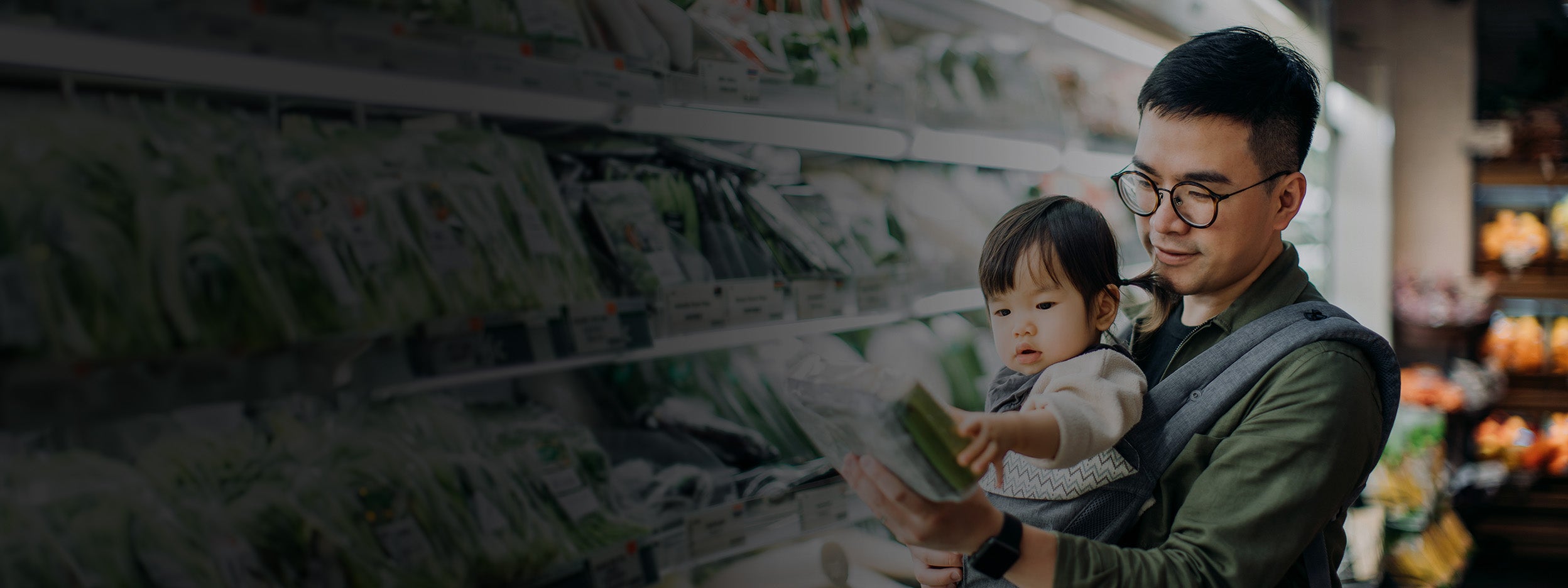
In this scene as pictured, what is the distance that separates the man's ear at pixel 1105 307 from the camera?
1.24 m

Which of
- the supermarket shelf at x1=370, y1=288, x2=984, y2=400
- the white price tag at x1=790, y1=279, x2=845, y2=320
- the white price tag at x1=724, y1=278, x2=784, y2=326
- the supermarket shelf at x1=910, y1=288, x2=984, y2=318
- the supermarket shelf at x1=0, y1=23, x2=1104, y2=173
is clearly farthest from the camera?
the supermarket shelf at x1=910, y1=288, x2=984, y2=318

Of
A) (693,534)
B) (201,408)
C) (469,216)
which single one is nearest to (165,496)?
(201,408)

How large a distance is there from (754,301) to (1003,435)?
2.91ft

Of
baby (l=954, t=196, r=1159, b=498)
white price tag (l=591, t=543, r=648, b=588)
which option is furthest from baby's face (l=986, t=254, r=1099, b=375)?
white price tag (l=591, t=543, r=648, b=588)

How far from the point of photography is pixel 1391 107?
478 cm

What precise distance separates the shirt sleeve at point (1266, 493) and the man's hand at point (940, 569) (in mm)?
323

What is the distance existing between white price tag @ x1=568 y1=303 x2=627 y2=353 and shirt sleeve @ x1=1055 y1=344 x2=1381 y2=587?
33.6 inches

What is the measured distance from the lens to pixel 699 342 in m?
1.84

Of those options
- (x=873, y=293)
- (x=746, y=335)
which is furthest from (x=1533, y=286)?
(x=746, y=335)

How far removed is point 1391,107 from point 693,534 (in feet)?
15.8

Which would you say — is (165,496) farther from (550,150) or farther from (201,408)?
(550,150)

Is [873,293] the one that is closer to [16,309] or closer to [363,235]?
Result: [363,235]

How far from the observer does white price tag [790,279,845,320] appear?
6.36 ft

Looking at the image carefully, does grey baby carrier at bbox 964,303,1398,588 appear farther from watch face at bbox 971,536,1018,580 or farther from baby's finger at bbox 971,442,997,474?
baby's finger at bbox 971,442,997,474
